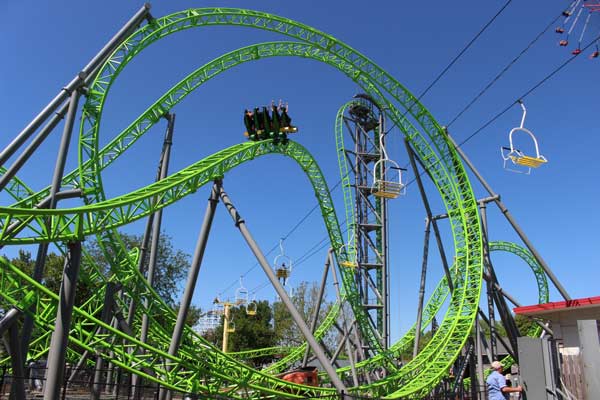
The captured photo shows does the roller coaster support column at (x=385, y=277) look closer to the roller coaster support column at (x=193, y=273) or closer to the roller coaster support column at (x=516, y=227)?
the roller coaster support column at (x=516, y=227)

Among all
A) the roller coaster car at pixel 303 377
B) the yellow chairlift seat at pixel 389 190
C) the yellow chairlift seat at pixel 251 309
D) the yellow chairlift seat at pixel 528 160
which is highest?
the yellow chairlift seat at pixel 389 190

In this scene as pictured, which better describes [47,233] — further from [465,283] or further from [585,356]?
[465,283]

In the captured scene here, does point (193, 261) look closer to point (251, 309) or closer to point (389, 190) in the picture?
point (389, 190)

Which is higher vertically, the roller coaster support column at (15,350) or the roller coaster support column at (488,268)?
the roller coaster support column at (488,268)

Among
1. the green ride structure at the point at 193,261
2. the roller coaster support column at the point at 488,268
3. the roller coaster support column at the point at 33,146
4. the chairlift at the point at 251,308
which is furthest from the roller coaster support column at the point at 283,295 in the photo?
the chairlift at the point at 251,308

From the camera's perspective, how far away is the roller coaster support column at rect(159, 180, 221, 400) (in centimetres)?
1095

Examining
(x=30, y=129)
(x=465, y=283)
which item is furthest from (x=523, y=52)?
(x=30, y=129)

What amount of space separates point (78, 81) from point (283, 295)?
6795mm

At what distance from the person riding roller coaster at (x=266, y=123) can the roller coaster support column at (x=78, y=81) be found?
179 inches

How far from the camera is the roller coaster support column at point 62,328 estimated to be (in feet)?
26.8

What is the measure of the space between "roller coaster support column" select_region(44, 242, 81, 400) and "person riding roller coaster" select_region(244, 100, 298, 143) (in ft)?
24.1

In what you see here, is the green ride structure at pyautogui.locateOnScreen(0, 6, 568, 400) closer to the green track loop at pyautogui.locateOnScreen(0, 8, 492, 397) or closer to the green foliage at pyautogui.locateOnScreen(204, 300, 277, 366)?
the green track loop at pyautogui.locateOnScreen(0, 8, 492, 397)

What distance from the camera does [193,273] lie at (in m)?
11.7

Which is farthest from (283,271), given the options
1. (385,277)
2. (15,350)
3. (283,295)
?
(15,350)
